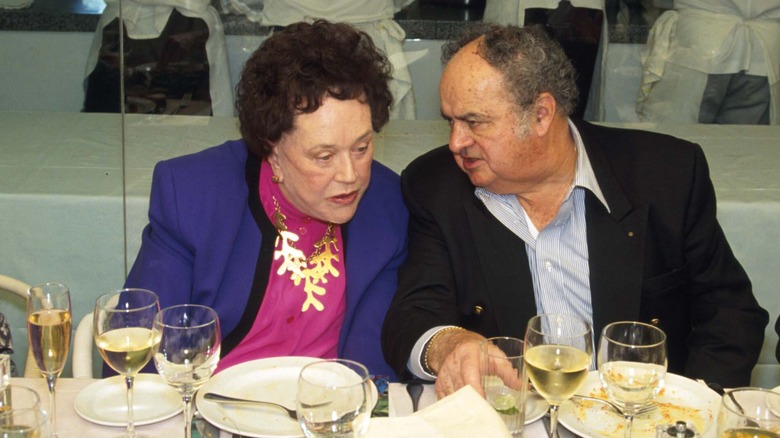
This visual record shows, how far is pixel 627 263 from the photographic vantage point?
2156mm

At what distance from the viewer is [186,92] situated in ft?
11.4

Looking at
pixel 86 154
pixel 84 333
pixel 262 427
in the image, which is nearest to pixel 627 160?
pixel 262 427

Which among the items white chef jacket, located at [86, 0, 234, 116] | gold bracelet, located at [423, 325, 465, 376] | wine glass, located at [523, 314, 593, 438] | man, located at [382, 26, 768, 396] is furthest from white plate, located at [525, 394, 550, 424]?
white chef jacket, located at [86, 0, 234, 116]

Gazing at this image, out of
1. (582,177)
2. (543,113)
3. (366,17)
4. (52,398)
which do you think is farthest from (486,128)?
(366,17)

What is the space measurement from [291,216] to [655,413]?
946 mm

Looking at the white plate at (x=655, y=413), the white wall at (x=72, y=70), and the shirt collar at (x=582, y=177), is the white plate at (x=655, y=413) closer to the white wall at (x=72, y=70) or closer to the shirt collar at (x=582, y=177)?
the shirt collar at (x=582, y=177)

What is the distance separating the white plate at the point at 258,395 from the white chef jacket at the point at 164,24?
1896mm

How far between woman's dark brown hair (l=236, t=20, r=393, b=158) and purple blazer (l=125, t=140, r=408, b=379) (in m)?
0.12

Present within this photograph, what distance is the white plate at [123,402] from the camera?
156 cm

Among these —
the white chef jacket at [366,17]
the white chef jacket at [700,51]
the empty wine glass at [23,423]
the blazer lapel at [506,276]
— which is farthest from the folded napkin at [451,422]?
the white chef jacket at [700,51]

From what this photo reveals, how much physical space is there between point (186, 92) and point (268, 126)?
5.05ft

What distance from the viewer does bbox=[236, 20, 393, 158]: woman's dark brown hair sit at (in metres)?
2.01

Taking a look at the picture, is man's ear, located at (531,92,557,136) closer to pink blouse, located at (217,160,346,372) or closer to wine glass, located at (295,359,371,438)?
pink blouse, located at (217,160,346,372)

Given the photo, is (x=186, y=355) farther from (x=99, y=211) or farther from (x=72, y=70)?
(x=72, y=70)
